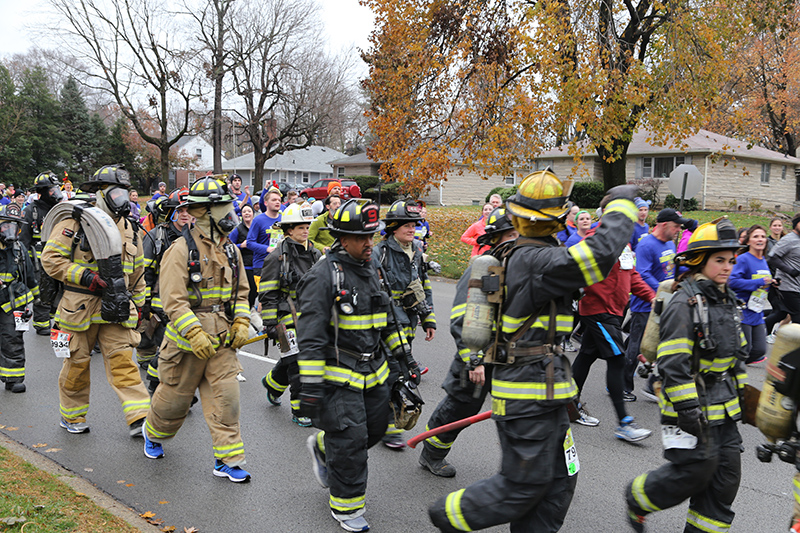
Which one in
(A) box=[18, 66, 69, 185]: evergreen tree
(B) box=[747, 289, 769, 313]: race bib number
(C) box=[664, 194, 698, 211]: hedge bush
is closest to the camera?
(B) box=[747, 289, 769, 313]: race bib number

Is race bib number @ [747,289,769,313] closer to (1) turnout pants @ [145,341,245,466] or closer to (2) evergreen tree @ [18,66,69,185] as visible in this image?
(1) turnout pants @ [145,341,245,466]

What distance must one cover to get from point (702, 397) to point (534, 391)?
1.08m

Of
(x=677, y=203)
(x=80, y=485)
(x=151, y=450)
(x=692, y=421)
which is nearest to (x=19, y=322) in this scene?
(x=151, y=450)

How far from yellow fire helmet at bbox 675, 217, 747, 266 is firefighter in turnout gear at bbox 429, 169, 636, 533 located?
94 cm

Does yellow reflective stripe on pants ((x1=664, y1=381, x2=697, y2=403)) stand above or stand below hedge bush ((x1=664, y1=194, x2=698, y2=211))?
below

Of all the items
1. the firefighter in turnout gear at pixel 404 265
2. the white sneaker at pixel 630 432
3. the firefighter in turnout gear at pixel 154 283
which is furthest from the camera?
the firefighter in turnout gear at pixel 154 283

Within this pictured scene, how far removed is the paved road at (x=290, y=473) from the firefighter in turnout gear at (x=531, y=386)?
108cm

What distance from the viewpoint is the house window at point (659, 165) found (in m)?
33.5

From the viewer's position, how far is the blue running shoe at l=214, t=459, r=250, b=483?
4.70m

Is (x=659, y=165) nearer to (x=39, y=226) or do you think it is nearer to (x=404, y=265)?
(x=404, y=265)

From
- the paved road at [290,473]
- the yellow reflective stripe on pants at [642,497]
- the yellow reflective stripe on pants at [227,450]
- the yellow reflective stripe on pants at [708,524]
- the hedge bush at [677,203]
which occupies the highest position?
the hedge bush at [677,203]

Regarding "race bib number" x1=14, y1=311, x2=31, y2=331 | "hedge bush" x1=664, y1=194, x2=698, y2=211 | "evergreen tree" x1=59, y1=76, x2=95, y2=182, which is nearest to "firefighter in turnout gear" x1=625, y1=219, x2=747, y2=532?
"race bib number" x1=14, y1=311, x2=31, y2=331

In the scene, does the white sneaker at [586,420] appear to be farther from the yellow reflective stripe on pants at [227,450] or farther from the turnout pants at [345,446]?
the yellow reflective stripe on pants at [227,450]

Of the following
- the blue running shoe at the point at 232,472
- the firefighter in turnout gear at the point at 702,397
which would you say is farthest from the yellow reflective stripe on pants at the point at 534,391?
the blue running shoe at the point at 232,472
